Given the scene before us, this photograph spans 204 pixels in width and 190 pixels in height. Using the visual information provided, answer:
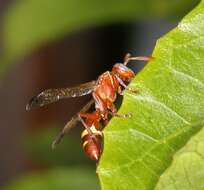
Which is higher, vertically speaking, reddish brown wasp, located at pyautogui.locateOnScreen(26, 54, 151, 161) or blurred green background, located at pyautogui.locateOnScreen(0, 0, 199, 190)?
reddish brown wasp, located at pyautogui.locateOnScreen(26, 54, 151, 161)

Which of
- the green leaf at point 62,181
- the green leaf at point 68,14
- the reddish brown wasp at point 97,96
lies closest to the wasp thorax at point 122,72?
the reddish brown wasp at point 97,96

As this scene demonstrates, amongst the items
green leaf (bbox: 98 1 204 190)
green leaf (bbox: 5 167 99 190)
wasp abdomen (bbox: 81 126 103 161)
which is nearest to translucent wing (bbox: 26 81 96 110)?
wasp abdomen (bbox: 81 126 103 161)

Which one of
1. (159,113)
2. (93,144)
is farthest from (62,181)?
(159,113)

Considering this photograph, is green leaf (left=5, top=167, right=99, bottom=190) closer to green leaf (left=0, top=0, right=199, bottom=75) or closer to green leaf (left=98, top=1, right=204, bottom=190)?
green leaf (left=0, top=0, right=199, bottom=75)

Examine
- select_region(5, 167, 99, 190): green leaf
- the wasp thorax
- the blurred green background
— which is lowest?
the blurred green background

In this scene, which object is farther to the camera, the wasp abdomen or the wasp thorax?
the wasp thorax

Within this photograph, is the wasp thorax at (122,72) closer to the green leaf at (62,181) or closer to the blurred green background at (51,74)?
the green leaf at (62,181)
